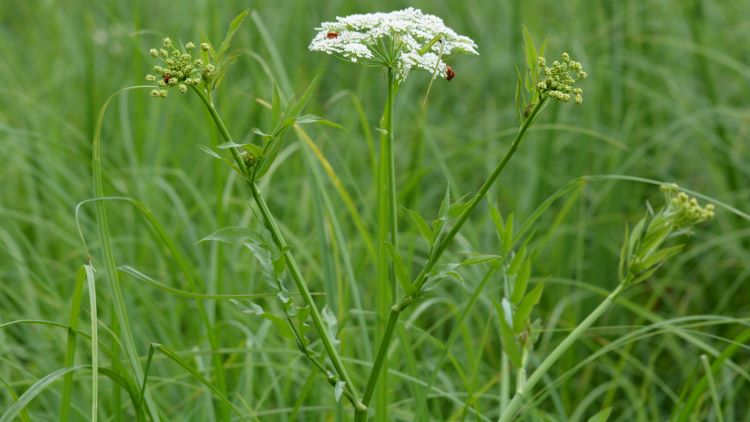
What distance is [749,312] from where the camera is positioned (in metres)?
3.40

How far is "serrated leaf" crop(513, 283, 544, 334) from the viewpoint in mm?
1737

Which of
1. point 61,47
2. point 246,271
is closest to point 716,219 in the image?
point 246,271

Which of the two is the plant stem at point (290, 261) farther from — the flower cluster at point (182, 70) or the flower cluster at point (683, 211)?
the flower cluster at point (683, 211)

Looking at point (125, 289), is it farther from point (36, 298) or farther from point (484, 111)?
point (484, 111)

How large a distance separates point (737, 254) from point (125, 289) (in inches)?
86.8

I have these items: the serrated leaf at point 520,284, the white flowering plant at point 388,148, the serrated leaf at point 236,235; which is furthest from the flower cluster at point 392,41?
the serrated leaf at point 520,284

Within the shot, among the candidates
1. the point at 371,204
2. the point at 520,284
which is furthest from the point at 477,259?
the point at 371,204

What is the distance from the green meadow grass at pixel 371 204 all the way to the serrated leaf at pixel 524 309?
246mm

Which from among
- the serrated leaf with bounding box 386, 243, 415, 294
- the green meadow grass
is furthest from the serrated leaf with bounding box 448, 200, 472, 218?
the green meadow grass

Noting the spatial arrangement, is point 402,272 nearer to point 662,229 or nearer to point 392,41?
point 392,41

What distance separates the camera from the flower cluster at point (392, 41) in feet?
4.83

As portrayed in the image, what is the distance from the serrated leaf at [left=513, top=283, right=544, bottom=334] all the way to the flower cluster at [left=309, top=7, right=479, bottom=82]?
47 cm

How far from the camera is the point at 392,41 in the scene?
4.90ft

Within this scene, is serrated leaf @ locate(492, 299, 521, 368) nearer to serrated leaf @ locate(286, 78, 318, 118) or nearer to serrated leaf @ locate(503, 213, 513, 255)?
serrated leaf @ locate(503, 213, 513, 255)
